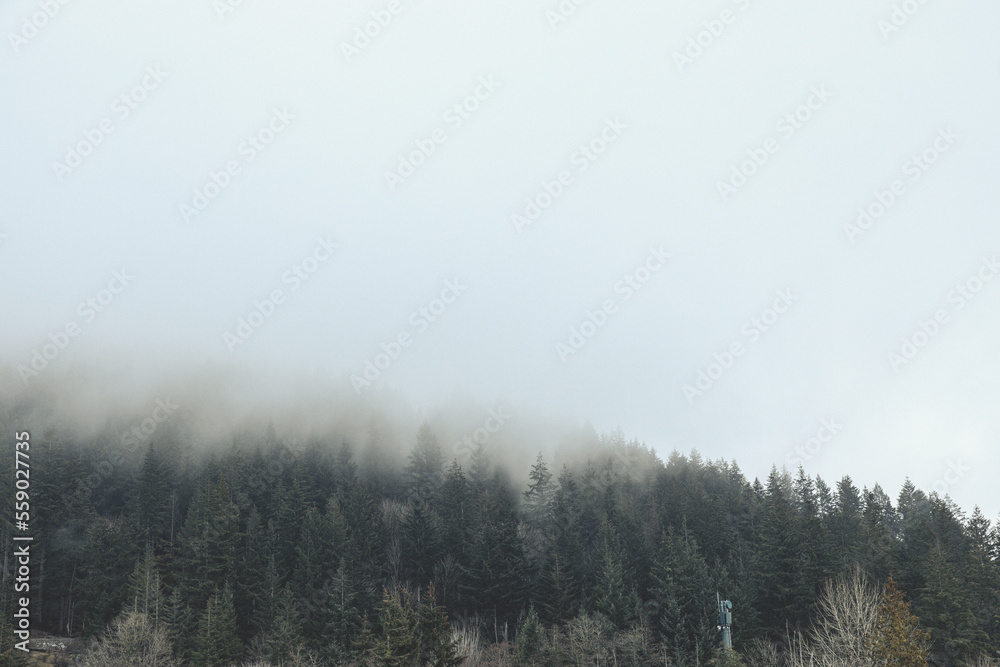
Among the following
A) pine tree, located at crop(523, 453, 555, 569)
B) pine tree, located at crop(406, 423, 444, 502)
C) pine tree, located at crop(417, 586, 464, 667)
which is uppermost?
pine tree, located at crop(406, 423, 444, 502)

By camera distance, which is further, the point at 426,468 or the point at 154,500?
the point at 426,468

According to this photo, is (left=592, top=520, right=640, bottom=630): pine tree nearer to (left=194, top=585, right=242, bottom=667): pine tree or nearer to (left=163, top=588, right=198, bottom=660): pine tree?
(left=194, top=585, right=242, bottom=667): pine tree

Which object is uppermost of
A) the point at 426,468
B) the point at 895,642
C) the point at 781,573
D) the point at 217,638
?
the point at 426,468

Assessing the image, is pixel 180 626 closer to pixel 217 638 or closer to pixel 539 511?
pixel 217 638

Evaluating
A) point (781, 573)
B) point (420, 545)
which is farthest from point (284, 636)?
point (781, 573)

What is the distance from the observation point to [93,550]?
70.5 metres

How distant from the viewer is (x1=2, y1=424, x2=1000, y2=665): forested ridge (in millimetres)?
55938

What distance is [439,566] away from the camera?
76688mm

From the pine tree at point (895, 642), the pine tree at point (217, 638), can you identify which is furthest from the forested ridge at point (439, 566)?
the pine tree at point (895, 642)

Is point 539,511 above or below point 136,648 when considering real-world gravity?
above

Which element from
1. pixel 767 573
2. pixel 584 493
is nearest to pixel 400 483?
pixel 584 493

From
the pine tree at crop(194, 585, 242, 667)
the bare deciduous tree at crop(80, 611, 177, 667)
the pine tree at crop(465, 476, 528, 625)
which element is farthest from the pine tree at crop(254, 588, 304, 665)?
the pine tree at crop(465, 476, 528, 625)

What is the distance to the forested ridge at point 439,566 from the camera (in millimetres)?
55938

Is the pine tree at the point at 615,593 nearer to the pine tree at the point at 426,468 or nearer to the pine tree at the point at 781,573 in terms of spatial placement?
the pine tree at the point at 781,573
